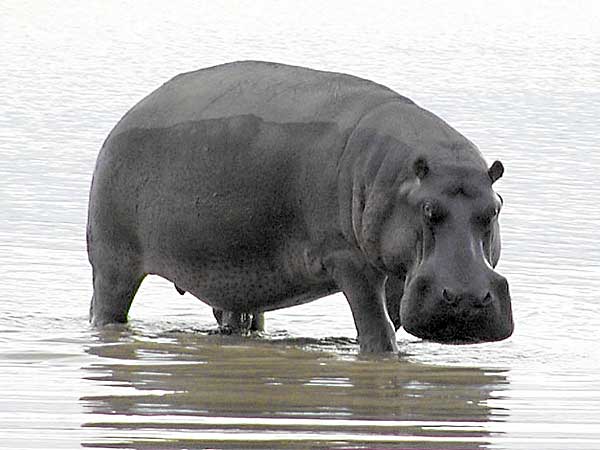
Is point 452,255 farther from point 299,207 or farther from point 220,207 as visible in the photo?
point 220,207

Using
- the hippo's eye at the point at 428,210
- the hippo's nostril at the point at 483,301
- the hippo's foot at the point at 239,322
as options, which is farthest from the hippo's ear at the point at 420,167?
the hippo's foot at the point at 239,322

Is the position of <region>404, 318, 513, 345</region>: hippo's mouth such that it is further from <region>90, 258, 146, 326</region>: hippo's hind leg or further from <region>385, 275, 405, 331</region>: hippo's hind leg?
→ <region>90, 258, 146, 326</region>: hippo's hind leg

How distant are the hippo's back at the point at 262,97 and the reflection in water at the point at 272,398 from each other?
3.15 feet

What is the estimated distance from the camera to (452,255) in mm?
7945

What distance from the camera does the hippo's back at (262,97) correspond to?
8.95 meters

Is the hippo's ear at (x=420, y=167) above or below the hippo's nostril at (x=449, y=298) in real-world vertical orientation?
above

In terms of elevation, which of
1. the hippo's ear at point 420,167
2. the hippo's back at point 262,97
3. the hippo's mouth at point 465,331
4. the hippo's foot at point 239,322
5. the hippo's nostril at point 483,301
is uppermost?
the hippo's back at point 262,97

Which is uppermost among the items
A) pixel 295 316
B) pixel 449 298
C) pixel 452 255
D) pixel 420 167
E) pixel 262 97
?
pixel 262 97

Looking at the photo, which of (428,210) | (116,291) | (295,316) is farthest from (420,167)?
(295,316)

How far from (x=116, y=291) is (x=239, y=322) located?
59 centimetres

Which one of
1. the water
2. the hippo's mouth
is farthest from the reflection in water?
the hippo's mouth

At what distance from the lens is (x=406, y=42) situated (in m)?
24.2

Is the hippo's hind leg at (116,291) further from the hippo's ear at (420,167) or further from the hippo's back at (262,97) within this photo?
the hippo's ear at (420,167)

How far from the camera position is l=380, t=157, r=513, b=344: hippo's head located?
7.91m
